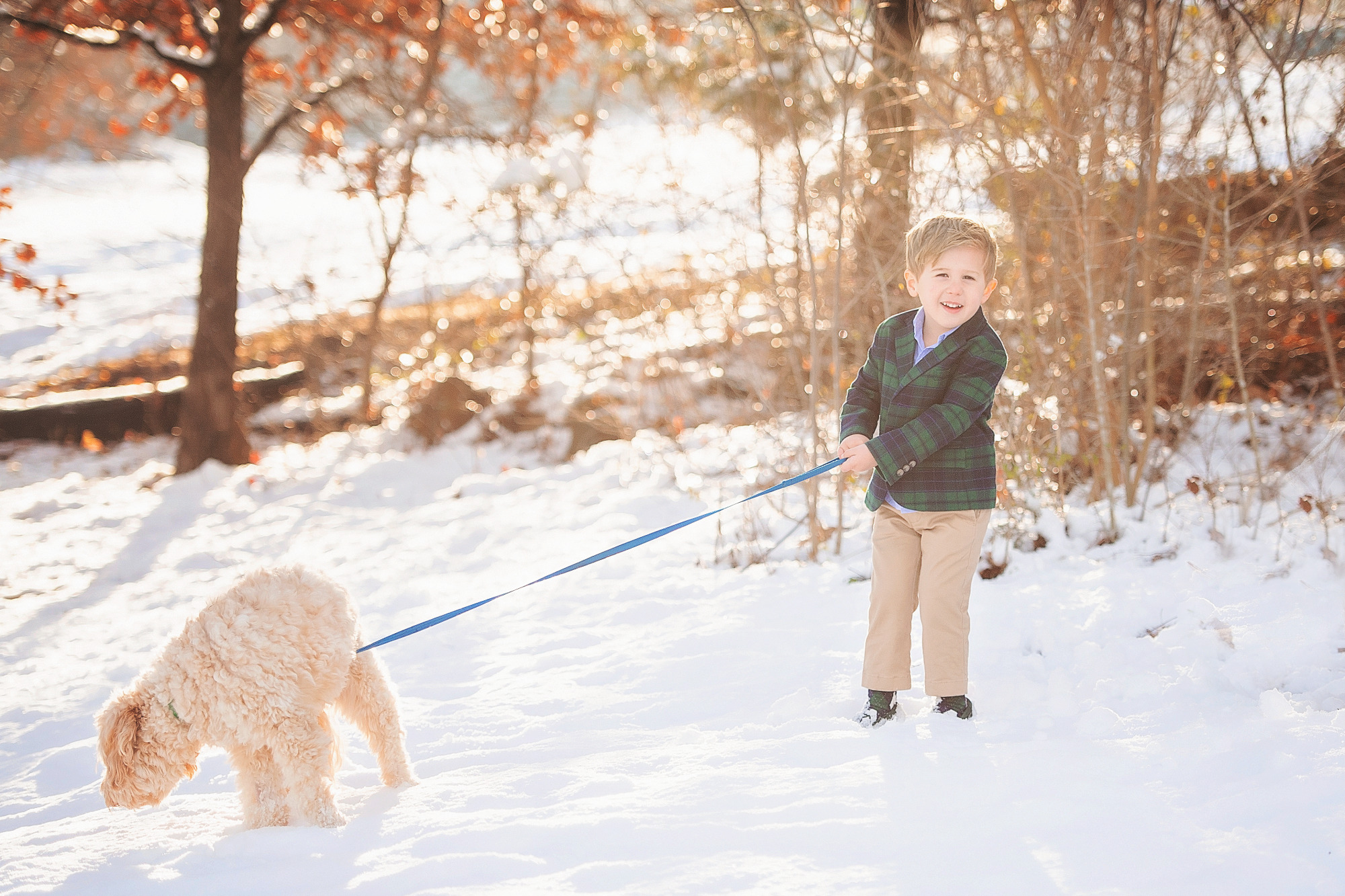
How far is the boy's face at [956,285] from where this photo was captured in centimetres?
286

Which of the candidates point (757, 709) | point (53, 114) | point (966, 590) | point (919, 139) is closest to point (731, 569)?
point (757, 709)

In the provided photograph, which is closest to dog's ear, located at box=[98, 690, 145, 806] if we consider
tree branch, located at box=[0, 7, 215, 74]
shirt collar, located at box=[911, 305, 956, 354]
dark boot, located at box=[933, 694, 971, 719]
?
dark boot, located at box=[933, 694, 971, 719]

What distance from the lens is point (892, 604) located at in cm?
312

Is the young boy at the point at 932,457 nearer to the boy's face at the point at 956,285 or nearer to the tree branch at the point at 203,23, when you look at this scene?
the boy's face at the point at 956,285

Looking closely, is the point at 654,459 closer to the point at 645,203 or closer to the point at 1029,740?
the point at 645,203

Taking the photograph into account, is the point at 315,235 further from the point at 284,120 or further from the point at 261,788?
the point at 261,788

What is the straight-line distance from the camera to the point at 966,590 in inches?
120

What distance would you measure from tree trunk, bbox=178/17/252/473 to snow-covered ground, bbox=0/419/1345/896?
2.74 metres

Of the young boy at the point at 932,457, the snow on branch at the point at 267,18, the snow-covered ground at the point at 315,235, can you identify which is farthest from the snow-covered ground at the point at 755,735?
A: the snow on branch at the point at 267,18

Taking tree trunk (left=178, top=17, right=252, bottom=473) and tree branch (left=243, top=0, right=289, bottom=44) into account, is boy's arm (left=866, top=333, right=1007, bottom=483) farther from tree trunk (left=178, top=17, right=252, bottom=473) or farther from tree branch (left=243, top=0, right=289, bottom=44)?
tree branch (left=243, top=0, right=289, bottom=44)

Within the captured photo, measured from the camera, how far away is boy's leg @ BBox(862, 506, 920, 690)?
10.1ft

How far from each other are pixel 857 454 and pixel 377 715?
6.08 ft

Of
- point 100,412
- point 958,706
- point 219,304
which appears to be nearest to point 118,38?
point 219,304

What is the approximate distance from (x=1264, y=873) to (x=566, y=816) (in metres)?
1.80
